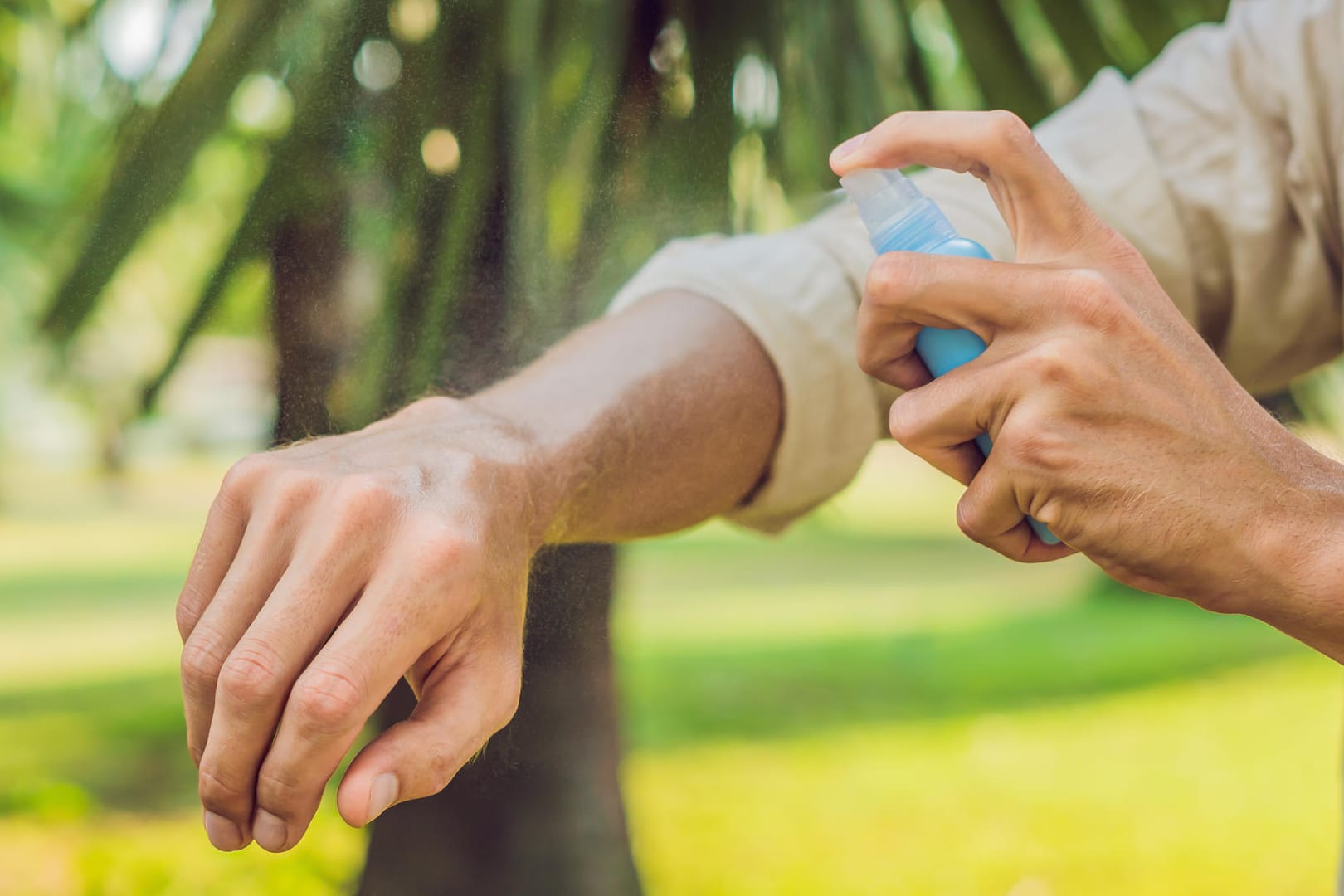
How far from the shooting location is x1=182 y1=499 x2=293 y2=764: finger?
268mm

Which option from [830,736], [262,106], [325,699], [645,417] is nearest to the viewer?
[325,699]

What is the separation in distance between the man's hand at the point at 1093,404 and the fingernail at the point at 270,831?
20 centimetres

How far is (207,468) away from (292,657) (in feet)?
0.62

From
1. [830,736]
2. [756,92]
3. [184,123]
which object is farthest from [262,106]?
[830,736]

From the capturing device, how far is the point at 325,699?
0.25 meters

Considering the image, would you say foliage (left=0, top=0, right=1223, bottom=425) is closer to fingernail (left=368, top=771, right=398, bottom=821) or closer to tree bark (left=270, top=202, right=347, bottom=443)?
tree bark (left=270, top=202, right=347, bottom=443)

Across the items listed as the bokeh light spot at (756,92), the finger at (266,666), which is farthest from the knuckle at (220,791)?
the bokeh light spot at (756,92)

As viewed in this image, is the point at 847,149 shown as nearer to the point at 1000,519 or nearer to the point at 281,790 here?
the point at 1000,519

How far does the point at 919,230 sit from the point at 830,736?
2.12m

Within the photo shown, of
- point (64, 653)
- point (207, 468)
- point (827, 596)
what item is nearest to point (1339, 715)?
point (827, 596)

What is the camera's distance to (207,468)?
419mm

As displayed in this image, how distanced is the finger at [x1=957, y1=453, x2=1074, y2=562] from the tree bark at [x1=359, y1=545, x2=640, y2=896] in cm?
15

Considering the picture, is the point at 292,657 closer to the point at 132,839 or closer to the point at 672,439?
the point at 672,439

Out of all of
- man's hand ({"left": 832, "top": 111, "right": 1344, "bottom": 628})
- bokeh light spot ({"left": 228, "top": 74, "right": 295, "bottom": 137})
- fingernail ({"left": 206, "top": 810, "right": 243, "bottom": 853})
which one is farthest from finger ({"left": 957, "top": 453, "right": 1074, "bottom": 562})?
bokeh light spot ({"left": 228, "top": 74, "right": 295, "bottom": 137})
